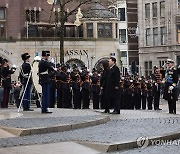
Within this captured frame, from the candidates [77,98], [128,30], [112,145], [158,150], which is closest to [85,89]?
[77,98]

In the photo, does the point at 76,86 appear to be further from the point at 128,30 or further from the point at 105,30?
the point at 128,30

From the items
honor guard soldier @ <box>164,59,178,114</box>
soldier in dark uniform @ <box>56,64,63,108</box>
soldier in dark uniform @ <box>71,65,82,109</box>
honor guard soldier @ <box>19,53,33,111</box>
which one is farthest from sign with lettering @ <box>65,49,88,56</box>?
honor guard soldier @ <box>19,53,33,111</box>

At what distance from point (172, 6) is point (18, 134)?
54123 mm

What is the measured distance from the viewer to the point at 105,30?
4584cm

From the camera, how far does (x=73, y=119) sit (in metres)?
14.0

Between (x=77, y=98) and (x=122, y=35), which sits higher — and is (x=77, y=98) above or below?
below

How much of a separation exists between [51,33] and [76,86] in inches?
912

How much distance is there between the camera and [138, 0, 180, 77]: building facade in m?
62.8

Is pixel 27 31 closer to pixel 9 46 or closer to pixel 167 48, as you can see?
pixel 9 46

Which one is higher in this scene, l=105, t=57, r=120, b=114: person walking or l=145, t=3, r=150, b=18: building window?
l=145, t=3, r=150, b=18: building window

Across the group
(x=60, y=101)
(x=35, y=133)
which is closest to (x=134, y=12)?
(x=60, y=101)

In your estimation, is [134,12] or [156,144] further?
[134,12]

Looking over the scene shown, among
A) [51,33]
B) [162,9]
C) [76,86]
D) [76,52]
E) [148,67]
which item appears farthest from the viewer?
[148,67]

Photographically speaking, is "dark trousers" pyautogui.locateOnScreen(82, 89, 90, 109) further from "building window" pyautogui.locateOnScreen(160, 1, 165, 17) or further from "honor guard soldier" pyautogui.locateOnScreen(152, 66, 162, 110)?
"building window" pyautogui.locateOnScreen(160, 1, 165, 17)
